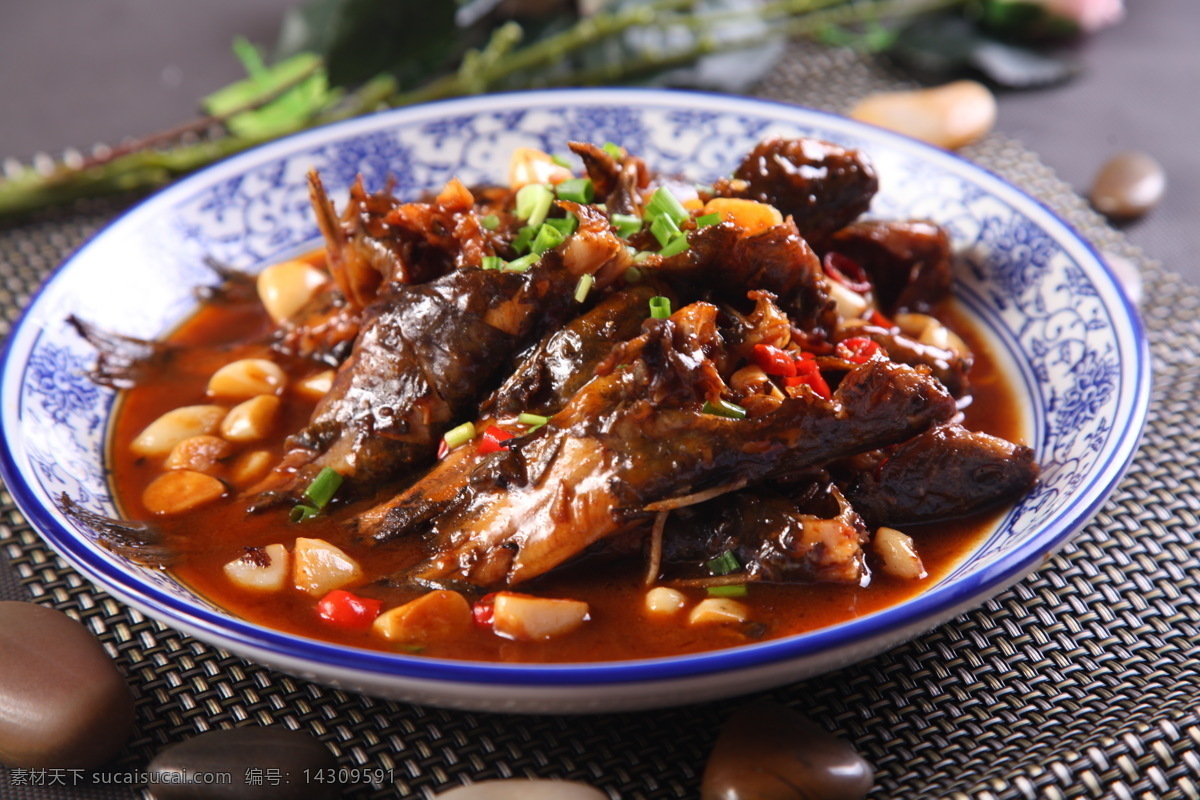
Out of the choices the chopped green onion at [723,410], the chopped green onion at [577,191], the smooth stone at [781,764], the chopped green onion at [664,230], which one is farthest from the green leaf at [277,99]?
the smooth stone at [781,764]

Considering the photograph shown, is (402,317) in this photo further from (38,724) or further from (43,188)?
(43,188)

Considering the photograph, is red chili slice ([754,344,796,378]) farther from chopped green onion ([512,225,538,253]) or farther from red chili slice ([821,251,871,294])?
→ red chili slice ([821,251,871,294])

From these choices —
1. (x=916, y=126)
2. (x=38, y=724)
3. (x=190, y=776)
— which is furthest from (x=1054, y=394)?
(x=38, y=724)

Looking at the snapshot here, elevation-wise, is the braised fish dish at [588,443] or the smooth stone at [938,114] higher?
the braised fish dish at [588,443]

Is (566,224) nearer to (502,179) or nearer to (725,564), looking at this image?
(725,564)

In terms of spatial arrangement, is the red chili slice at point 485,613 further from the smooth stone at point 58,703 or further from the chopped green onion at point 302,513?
the smooth stone at point 58,703

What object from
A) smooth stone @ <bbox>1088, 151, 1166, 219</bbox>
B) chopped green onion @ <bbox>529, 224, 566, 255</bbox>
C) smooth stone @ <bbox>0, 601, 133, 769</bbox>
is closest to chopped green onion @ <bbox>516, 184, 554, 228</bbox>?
chopped green onion @ <bbox>529, 224, 566, 255</bbox>

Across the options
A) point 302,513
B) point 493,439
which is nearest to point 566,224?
point 493,439

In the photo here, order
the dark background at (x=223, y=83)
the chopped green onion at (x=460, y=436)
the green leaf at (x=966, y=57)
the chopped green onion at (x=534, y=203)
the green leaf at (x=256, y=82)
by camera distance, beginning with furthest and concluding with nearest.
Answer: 1. the green leaf at (x=966, y=57)
2. the dark background at (x=223, y=83)
3. the green leaf at (x=256, y=82)
4. the chopped green onion at (x=534, y=203)
5. the chopped green onion at (x=460, y=436)
